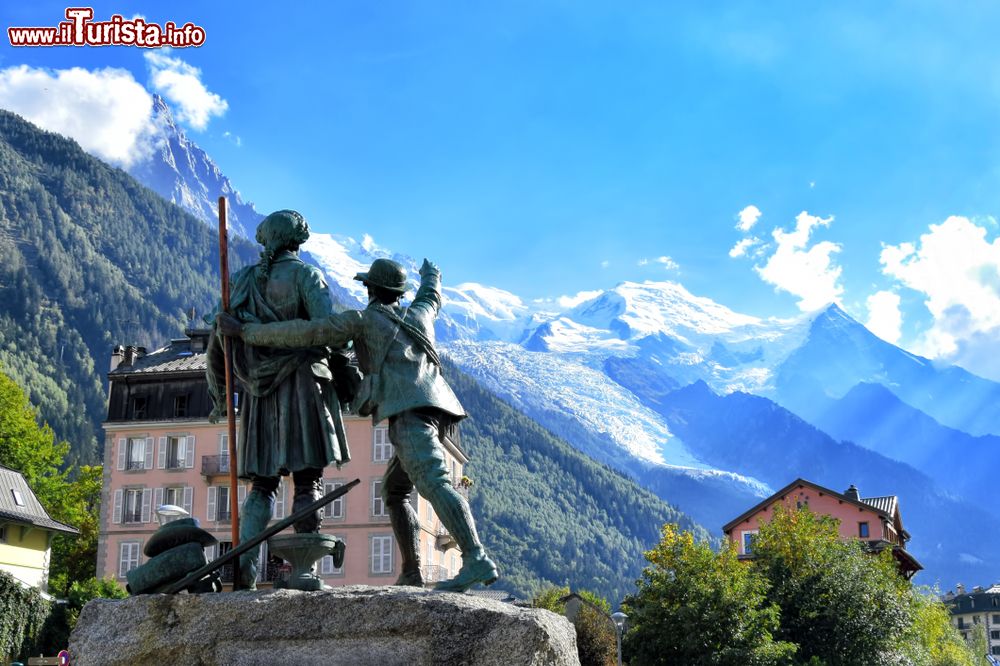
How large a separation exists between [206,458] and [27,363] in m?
130

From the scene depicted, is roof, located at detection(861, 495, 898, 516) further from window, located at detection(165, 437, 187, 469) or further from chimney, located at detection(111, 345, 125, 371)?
chimney, located at detection(111, 345, 125, 371)

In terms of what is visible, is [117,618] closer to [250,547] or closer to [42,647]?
[250,547]

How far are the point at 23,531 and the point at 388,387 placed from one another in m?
44.9

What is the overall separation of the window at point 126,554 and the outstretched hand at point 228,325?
5106 centimetres

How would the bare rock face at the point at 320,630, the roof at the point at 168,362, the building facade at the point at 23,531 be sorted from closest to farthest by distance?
1. the bare rock face at the point at 320,630
2. the building facade at the point at 23,531
3. the roof at the point at 168,362

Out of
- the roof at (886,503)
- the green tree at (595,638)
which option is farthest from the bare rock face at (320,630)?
the roof at (886,503)

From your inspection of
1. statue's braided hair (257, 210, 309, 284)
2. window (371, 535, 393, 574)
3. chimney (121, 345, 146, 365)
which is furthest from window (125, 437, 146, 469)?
statue's braided hair (257, 210, 309, 284)

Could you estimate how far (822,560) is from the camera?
39.4 meters

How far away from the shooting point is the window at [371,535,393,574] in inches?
2172

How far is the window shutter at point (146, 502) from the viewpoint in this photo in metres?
56.9

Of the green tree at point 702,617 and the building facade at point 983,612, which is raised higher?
the building facade at point 983,612

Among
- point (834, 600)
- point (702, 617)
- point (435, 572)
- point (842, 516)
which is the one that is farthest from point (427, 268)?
point (842, 516)

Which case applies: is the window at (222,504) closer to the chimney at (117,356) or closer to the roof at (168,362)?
the roof at (168,362)

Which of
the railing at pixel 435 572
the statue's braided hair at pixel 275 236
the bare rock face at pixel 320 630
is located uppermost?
the railing at pixel 435 572
